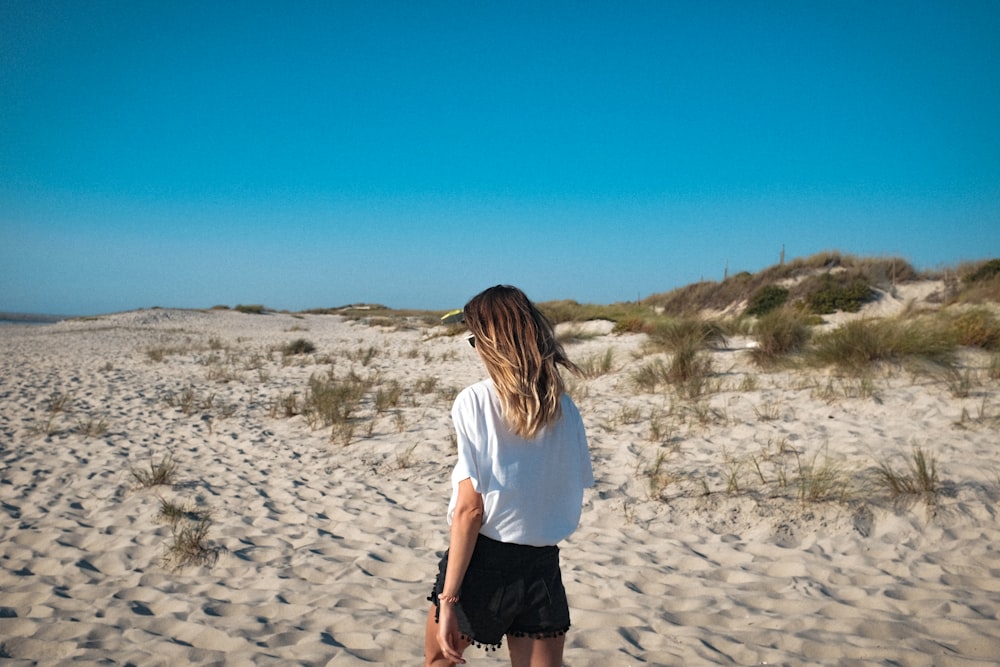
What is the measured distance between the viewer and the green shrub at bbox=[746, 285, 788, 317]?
62.7ft

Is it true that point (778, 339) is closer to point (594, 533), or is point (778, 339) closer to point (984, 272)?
point (594, 533)

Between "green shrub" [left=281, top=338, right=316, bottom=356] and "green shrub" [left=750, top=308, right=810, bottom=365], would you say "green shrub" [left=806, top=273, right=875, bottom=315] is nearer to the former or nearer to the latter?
"green shrub" [left=750, top=308, right=810, bottom=365]

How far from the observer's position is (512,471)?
5.57 ft

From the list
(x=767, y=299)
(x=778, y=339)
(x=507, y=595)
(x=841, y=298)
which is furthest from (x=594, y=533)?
(x=767, y=299)

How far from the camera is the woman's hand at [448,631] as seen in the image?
1.69 m

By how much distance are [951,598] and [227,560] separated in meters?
4.40

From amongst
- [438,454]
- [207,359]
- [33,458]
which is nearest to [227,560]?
[438,454]

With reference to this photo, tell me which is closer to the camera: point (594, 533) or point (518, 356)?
point (518, 356)

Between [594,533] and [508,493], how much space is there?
3147 mm

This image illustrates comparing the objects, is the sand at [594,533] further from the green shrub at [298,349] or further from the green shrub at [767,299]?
the green shrub at [767,299]

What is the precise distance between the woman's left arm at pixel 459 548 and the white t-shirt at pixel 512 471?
0.08 feet

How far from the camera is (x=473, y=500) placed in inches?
65.4

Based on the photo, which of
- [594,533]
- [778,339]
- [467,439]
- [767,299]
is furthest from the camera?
[767,299]

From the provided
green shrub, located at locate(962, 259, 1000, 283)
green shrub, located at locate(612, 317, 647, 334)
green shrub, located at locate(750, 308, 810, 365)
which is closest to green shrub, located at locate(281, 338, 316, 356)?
green shrub, located at locate(612, 317, 647, 334)
